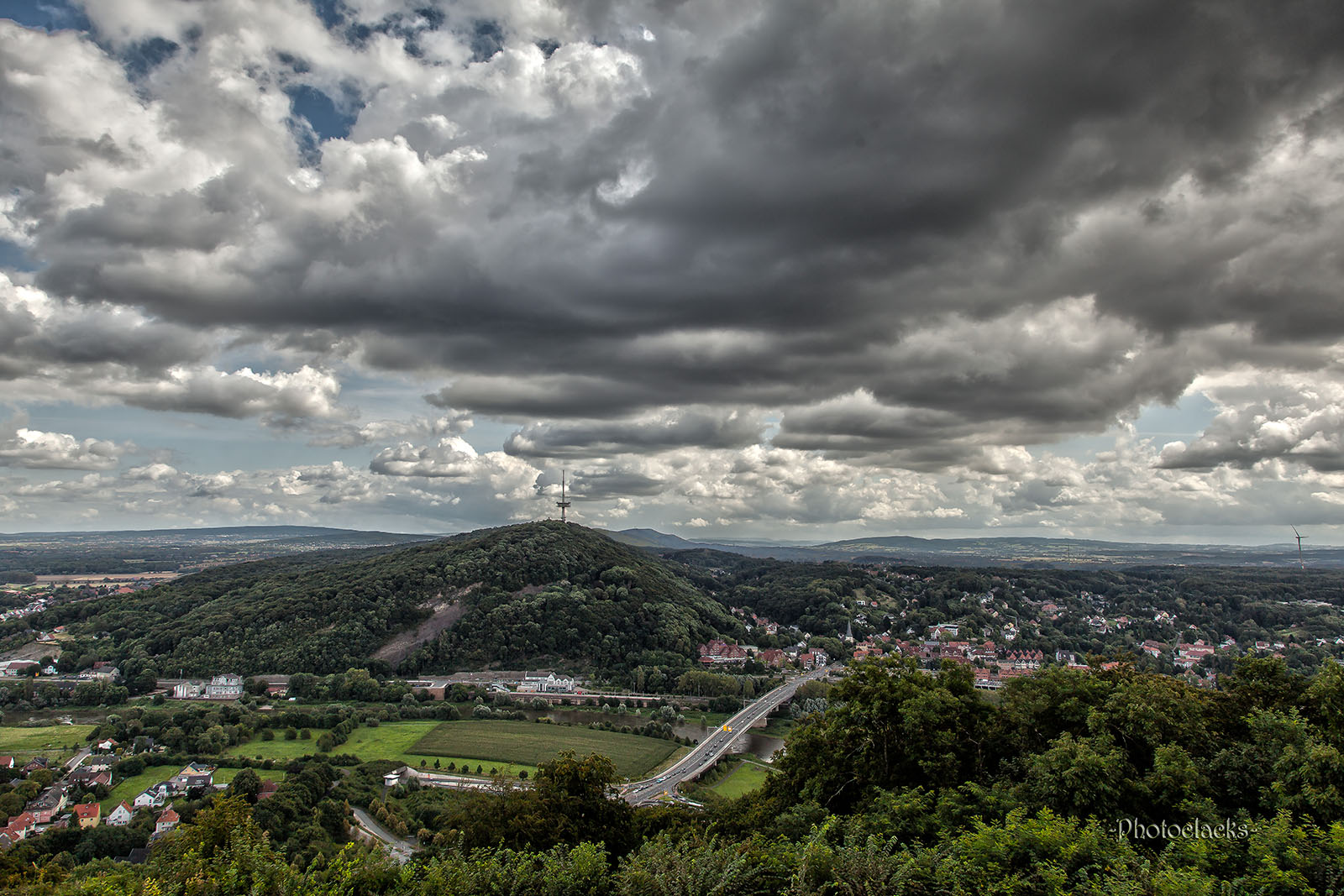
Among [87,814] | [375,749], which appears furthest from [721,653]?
[87,814]

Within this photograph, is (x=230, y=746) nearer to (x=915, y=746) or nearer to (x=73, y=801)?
(x=73, y=801)

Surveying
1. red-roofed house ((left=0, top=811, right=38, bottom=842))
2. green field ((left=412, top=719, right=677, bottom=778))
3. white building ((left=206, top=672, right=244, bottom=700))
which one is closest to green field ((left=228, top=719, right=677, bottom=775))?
green field ((left=412, top=719, right=677, bottom=778))

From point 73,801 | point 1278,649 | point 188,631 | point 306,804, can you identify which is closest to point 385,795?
point 306,804

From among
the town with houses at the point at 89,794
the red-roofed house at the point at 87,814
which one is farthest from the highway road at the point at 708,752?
the red-roofed house at the point at 87,814

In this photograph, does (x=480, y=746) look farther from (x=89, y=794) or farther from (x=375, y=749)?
(x=89, y=794)

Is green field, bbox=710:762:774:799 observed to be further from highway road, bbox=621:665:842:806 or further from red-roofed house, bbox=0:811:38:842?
red-roofed house, bbox=0:811:38:842
